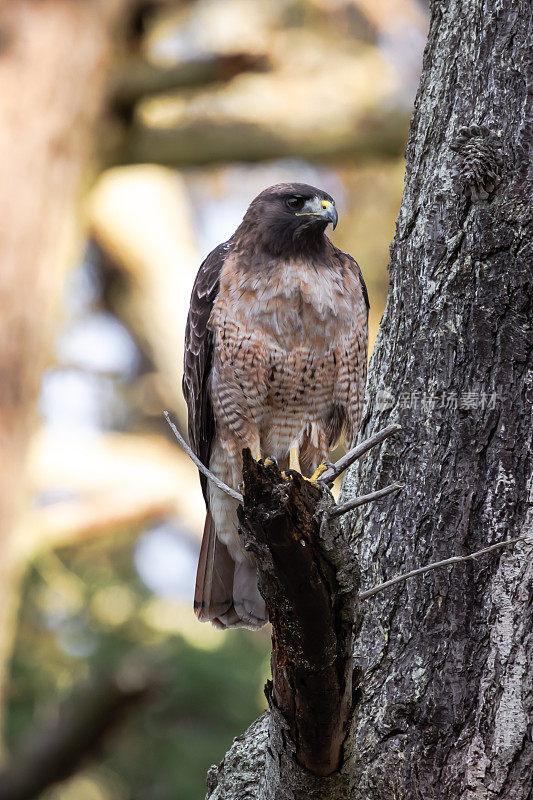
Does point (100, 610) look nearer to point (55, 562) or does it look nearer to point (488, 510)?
point (55, 562)

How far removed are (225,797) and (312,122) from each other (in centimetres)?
557

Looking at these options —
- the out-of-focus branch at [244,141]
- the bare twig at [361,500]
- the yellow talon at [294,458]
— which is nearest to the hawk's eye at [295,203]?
the yellow talon at [294,458]

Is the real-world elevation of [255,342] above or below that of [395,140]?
below

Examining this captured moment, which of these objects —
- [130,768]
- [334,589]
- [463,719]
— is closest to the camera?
[334,589]

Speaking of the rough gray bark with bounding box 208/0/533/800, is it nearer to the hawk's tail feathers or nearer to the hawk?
the hawk

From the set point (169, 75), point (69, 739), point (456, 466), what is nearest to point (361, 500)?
point (456, 466)

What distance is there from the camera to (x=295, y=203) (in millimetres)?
3736

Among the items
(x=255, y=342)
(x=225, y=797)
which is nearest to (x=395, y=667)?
(x=225, y=797)

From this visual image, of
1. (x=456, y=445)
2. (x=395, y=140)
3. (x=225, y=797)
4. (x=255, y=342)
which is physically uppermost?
(x=395, y=140)

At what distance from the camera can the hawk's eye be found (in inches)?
146

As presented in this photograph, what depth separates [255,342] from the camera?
3.54m

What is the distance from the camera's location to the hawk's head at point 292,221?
365 centimetres

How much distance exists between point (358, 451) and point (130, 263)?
801 centimetres

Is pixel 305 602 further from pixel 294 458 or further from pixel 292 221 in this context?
pixel 292 221
